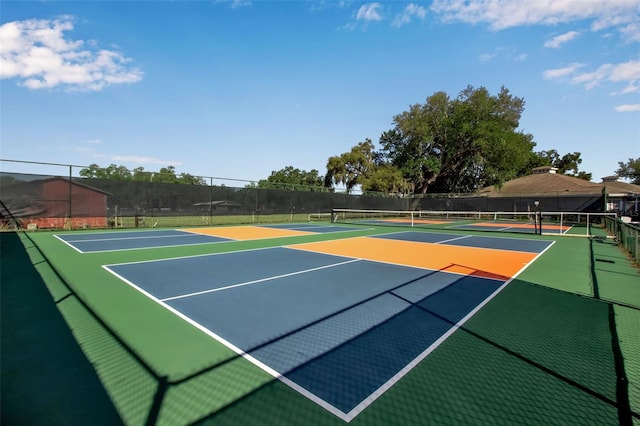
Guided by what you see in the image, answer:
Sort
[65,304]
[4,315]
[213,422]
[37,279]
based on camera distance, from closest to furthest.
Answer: [213,422] < [4,315] < [65,304] < [37,279]

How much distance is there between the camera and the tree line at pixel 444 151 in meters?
36.5

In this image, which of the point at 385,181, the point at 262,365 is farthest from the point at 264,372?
the point at 385,181

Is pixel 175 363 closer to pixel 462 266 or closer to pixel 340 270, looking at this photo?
pixel 340 270

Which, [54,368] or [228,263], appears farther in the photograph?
[228,263]

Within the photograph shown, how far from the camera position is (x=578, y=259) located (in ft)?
29.1

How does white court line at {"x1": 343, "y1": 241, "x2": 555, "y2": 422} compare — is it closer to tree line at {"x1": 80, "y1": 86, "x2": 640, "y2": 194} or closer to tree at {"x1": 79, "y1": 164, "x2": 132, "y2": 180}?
tree at {"x1": 79, "y1": 164, "x2": 132, "y2": 180}

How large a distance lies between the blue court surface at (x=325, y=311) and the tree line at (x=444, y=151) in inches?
823

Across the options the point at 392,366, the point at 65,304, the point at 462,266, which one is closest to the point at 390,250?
the point at 462,266

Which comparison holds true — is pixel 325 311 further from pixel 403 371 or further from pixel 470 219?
pixel 470 219

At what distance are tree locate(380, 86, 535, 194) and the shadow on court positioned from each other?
38.7 m

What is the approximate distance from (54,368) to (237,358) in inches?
59.9

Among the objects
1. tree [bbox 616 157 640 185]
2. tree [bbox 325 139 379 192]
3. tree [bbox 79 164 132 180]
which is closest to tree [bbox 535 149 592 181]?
tree [bbox 616 157 640 185]

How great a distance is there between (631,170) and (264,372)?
339 ft

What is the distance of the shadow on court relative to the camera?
2.25 meters
